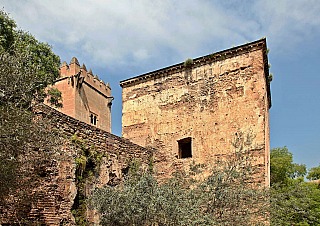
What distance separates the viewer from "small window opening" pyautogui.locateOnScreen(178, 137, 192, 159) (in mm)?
12102

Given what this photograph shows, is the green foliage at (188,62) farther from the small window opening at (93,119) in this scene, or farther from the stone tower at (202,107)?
the small window opening at (93,119)

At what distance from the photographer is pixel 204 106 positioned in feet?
38.7

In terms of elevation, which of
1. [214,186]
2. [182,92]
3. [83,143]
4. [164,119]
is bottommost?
[214,186]

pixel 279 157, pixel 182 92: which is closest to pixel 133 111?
pixel 182 92

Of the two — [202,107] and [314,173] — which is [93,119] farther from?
[314,173]

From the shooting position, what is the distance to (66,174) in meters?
7.69

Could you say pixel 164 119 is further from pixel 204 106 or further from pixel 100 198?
pixel 100 198

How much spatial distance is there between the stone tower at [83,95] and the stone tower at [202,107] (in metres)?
10.2

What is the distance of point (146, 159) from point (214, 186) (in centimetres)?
515

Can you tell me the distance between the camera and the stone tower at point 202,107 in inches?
431

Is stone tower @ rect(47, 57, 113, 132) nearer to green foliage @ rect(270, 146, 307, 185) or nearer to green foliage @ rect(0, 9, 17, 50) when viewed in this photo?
green foliage @ rect(0, 9, 17, 50)

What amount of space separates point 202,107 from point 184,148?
90.5 inches

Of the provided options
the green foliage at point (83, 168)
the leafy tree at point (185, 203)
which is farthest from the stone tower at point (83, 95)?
the leafy tree at point (185, 203)

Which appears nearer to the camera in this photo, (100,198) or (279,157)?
(100,198)
